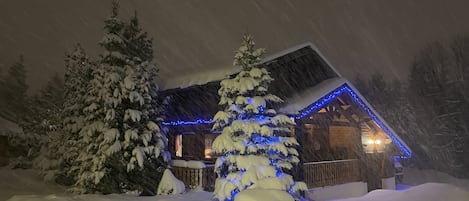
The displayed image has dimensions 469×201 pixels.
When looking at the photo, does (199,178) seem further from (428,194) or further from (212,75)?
(428,194)

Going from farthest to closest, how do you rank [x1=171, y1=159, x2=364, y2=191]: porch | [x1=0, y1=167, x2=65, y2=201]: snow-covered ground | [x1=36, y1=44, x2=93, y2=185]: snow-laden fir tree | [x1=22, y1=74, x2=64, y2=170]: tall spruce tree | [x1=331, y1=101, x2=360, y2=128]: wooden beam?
[x1=22, y1=74, x2=64, y2=170]: tall spruce tree, [x1=331, y1=101, x2=360, y2=128]: wooden beam, [x1=36, y1=44, x2=93, y2=185]: snow-laden fir tree, [x1=0, y1=167, x2=65, y2=201]: snow-covered ground, [x1=171, y1=159, x2=364, y2=191]: porch

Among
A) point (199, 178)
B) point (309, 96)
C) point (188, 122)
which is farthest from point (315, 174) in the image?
point (188, 122)

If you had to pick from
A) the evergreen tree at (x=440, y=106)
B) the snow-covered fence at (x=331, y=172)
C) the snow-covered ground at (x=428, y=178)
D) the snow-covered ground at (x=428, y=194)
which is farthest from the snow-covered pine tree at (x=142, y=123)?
the evergreen tree at (x=440, y=106)

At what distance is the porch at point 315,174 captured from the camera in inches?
593

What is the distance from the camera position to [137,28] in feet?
56.1

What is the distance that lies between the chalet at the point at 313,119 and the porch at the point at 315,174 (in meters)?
0.04

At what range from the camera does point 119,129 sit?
15.5 meters

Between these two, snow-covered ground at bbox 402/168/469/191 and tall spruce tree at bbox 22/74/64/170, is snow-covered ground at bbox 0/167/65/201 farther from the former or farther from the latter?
snow-covered ground at bbox 402/168/469/191

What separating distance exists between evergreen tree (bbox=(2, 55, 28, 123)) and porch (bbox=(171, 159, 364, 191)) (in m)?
41.7

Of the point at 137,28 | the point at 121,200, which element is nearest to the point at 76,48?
the point at 137,28

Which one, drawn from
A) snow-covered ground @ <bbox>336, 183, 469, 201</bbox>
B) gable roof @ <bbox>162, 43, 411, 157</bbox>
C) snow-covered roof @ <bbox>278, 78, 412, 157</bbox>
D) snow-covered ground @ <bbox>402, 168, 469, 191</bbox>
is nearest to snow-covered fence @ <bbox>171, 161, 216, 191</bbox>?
gable roof @ <bbox>162, 43, 411, 157</bbox>

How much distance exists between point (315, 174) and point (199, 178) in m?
4.65

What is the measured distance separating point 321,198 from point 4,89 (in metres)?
51.6

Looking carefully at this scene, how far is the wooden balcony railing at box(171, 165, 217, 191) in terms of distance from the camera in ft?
49.0
